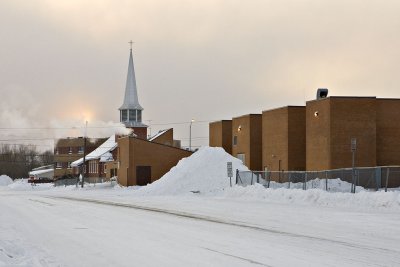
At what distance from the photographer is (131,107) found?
4200 inches

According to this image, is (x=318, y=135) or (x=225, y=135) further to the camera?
(x=225, y=135)

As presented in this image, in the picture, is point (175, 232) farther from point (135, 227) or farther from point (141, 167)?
point (141, 167)

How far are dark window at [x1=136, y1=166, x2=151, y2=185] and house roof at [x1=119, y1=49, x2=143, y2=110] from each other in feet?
136

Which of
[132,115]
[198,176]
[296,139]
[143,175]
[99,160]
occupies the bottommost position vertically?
[143,175]

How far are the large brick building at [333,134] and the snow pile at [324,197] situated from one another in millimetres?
13018

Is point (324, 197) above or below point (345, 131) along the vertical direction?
below

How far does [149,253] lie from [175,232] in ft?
14.4

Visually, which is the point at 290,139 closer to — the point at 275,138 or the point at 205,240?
the point at 275,138

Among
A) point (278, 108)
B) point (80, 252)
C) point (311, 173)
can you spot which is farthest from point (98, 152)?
point (80, 252)

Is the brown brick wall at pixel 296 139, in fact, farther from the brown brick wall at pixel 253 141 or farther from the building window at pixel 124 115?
the building window at pixel 124 115

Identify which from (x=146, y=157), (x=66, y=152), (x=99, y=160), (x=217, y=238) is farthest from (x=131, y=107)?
(x=217, y=238)

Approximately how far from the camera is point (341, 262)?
1137 cm

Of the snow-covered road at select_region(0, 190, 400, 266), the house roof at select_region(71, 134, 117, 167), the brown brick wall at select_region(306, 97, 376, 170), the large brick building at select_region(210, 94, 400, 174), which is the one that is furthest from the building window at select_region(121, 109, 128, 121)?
the snow-covered road at select_region(0, 190, 400, 266)

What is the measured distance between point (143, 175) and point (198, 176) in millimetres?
12073
